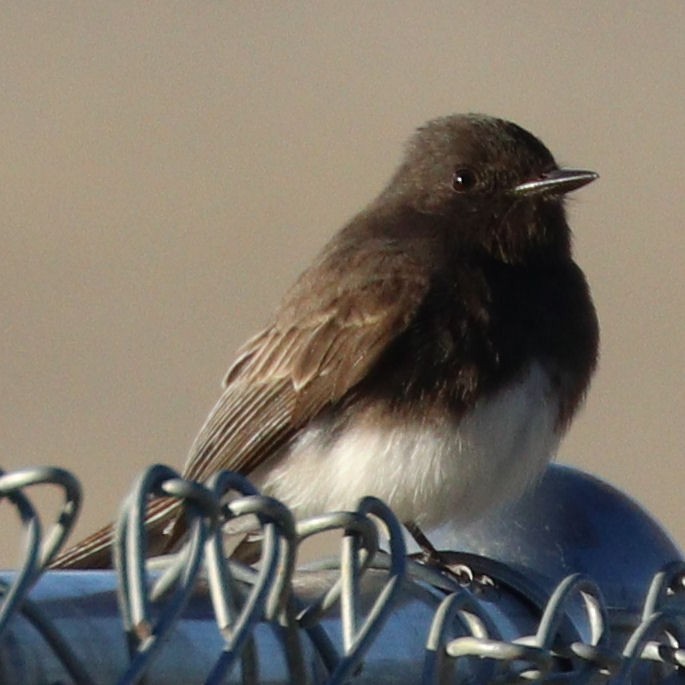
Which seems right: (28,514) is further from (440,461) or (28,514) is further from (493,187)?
(493,187)

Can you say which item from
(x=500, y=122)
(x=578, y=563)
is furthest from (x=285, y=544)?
(x=500, y=122)

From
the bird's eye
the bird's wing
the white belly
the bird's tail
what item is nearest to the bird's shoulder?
the bird's wing

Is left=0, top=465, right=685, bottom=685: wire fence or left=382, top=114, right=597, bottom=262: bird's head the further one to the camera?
left=382, top=114, right=597, bottom=262: bird's head

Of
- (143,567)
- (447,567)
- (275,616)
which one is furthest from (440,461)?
(143,567)

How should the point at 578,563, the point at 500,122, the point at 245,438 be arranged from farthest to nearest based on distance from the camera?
the point at 500,122 → the point at 245,438 → the point at 578,563

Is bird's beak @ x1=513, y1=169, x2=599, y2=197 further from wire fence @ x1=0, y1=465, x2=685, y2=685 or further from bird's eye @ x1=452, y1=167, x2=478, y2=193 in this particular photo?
wire fence @ x1=0, y1=465, x2=685, y2=685

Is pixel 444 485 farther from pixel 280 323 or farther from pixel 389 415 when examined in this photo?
pixel 280 323

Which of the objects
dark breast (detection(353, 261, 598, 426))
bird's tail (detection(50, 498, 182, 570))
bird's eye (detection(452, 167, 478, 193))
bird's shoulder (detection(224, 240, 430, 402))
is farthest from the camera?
Answer: bird's eye (detection(452, 167, 478, 193))
